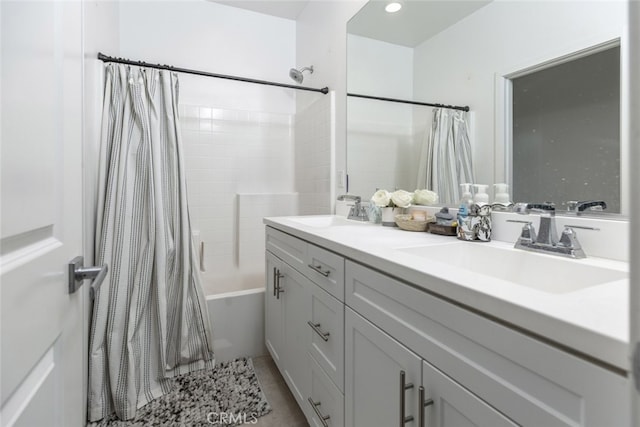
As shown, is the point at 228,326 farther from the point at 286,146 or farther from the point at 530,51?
the point at 530,51

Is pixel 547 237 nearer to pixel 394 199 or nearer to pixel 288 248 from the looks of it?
pixel 394 199

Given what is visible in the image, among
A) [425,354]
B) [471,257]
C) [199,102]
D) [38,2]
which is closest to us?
[38,2]

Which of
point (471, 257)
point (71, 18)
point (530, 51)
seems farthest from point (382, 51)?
point (71, 18)

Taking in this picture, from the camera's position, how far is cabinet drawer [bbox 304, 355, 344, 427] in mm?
1015

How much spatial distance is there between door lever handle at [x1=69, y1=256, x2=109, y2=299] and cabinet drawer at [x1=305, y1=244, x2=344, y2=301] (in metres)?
0.61

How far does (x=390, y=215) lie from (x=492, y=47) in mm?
754

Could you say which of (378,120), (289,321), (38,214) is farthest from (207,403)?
(378,120)

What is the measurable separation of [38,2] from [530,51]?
4.08 feet

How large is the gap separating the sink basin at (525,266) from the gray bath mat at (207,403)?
1134mm

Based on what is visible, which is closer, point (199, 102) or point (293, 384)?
point (293, 384)

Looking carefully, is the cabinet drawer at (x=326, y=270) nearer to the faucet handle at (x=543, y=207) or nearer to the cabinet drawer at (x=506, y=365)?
the cabinet drawer at (x=506, y=365)

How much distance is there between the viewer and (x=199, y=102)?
2367mm

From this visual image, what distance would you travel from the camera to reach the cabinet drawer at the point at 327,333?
1.00 meters

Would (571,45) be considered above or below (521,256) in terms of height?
above
